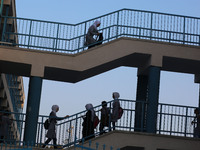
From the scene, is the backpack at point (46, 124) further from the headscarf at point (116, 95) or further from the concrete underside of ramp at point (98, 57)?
the headscarf at point (116, 95)

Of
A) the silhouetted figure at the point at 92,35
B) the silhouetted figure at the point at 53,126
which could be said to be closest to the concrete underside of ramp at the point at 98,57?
the silhouetted figure at the point at 92,35

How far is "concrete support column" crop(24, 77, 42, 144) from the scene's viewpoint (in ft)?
80.9

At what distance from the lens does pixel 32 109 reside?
25.2 metres

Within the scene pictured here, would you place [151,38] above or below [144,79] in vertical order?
above

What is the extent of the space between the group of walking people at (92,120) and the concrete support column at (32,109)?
1.08m

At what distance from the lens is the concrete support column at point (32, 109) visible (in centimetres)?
2467

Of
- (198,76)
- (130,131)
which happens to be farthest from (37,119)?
(198,76)

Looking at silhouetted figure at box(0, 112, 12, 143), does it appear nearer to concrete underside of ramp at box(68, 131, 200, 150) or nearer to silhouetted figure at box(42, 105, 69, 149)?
silhouetted figure at box(42, 105, 69, 149)

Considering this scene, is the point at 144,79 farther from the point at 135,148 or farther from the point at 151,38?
the point at 135,148

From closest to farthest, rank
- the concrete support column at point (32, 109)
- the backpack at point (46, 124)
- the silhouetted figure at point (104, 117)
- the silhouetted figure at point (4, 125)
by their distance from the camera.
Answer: the silhouetted figure at point (104, 117) < the backpack at point (46, 124) < the silhouetted figure at point (4, 125) < the concrete support column at point (32, 109)

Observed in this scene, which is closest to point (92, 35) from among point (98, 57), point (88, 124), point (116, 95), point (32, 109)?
point (98, 57)

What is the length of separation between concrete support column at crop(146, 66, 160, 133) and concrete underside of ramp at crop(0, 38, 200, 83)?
1.29 ft

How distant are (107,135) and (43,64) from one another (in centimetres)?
434

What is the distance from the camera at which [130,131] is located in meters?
23.9
